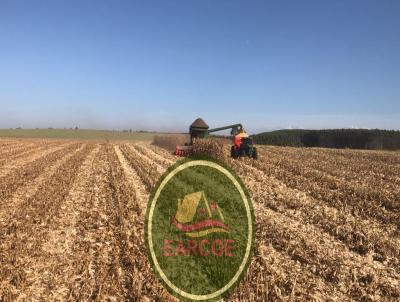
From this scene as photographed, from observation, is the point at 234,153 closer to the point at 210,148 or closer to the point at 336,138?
the point at 210,148

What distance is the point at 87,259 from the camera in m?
6.61

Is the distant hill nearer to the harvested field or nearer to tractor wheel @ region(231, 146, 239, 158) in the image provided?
tractor wheel @ region(231, 146, 239, 158)

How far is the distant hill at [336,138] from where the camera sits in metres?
33.7

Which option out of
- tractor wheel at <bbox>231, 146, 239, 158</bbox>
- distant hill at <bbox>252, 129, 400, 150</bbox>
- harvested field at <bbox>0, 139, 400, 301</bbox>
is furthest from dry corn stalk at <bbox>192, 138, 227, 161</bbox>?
distant hill at <bbox>252, 129, 400, 150</bbox>

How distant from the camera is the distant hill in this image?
3372cm

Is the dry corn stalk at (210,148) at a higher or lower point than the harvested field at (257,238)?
higher

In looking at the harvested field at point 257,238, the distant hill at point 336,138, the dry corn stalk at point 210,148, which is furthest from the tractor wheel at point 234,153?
the distant hill at point 336,138

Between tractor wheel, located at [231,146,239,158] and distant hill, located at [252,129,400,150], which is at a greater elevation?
distant hill, located at [252,129,400,150]

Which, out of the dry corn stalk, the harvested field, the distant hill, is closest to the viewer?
the harvested field

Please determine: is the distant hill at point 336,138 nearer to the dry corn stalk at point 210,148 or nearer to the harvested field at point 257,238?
the dry corn stalk at point 210,148

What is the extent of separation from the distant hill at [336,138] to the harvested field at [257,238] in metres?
19.9

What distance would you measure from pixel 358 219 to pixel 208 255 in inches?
202

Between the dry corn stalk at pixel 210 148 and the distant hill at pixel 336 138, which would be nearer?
the dry corn stalk at pixel 210 148

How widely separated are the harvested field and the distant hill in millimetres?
19922
